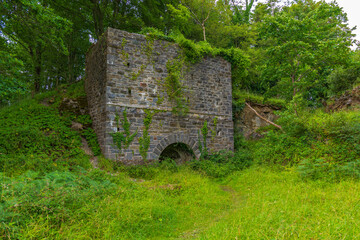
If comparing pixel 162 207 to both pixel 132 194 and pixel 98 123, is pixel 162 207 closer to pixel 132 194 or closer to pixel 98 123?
pixel 132 194

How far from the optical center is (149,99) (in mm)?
9242

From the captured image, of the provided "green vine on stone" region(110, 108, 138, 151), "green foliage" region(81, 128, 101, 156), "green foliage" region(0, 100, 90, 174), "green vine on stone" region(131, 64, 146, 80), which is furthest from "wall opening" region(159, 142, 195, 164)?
"green foliage" region(0, 100, 90, 174)

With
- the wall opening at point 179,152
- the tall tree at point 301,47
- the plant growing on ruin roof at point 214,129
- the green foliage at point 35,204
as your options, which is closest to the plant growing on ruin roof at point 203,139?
the plant growing on ruin roof at point 214,129

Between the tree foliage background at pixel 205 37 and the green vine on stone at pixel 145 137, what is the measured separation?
3.75m

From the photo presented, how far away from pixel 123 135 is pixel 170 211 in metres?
4.37

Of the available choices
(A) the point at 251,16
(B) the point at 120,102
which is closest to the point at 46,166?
(B) the point at 120,102

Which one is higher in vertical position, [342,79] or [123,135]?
[342,79]

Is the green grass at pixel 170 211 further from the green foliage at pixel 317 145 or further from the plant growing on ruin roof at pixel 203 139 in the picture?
the plant growing on ruin roof at pixel 203 139

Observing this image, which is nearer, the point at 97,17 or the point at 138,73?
the point at 138,73

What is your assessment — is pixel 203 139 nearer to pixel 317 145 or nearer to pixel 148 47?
pixel 317 145

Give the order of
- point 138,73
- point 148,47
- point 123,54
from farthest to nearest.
Answer: point 148,47, point 138,73, point 123,54

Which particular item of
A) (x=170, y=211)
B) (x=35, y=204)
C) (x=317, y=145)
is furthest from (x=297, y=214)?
(x=317, y=145)

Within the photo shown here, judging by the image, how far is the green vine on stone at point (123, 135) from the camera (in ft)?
27.0

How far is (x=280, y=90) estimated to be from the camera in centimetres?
1103
